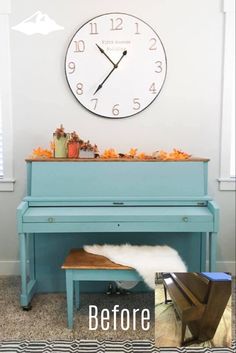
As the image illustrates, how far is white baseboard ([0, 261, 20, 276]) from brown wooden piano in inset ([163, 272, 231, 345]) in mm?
2139

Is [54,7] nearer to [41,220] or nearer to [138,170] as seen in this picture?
[138,170]

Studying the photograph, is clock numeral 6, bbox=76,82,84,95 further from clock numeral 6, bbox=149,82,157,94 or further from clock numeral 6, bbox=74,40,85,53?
clock numeral 6, bbox=149,82,157,94

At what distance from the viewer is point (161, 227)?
6.60 ft

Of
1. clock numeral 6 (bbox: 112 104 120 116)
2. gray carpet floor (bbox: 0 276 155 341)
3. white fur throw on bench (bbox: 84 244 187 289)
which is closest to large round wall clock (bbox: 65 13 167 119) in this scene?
clock numeral 6 (bbox: 112 104 120 116)

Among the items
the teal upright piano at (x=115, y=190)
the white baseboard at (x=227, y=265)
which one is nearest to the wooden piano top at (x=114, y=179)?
the teal upright piano at (x=115, y=190)

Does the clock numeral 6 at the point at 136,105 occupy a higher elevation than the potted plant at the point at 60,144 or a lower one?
higher

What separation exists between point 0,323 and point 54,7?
220 cm

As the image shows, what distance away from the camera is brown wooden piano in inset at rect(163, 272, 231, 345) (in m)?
0.79

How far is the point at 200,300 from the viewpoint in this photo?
80cm

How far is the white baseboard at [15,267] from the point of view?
2678 millimetres

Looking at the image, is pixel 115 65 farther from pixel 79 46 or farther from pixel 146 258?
pixel 146 258

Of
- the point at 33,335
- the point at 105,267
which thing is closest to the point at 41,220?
the point at 105,267

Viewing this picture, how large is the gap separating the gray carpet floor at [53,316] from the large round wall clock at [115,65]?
1345 mm

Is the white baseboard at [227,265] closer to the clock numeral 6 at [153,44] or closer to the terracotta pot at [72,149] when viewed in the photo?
the terracotta pot at [72,149]
